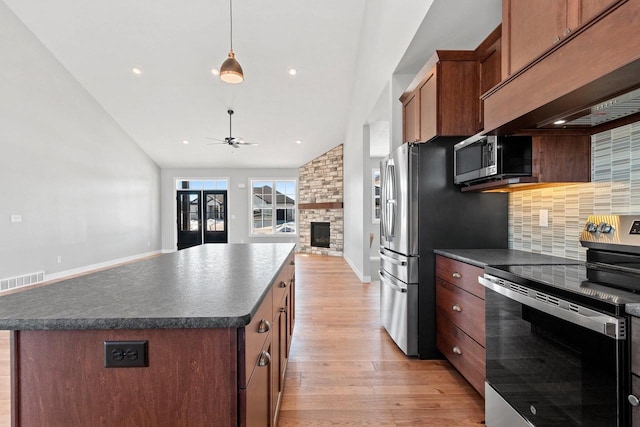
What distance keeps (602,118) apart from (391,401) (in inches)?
77.0

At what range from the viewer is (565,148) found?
1.80 m

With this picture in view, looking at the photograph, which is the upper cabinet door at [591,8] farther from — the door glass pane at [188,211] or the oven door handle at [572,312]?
the door glass pane at [188,211]

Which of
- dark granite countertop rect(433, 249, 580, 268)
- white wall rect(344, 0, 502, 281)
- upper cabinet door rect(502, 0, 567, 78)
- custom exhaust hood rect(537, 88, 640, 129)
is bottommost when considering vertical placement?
dark granite countertop rect(433, 249, 580, 268)

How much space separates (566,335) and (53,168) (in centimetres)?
705

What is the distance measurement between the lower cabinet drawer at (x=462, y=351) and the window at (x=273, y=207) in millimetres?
7428

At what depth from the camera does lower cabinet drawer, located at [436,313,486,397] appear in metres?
1.83

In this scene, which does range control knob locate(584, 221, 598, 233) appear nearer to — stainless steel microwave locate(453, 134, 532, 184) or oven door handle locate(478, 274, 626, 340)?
stainless steel microwave locate(453, 134, 532, 184)

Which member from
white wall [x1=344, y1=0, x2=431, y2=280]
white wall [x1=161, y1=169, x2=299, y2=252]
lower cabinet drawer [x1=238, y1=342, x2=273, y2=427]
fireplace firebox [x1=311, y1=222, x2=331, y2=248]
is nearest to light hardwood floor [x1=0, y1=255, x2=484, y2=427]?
lower cabinet drawer [x1=238, y1=342, x2=273, y2=427]

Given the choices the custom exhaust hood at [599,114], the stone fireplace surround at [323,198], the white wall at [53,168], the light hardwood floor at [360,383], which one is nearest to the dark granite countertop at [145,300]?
the light hardwood floor at [360,383]

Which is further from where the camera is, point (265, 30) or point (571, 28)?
point (265, 30)

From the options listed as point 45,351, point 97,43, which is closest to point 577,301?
point 45,351

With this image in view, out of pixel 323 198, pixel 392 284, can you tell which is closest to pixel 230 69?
pixel 392 284

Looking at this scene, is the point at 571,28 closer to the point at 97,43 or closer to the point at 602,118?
the point at 602,118

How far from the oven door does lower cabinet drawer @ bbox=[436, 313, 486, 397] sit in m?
0.21
